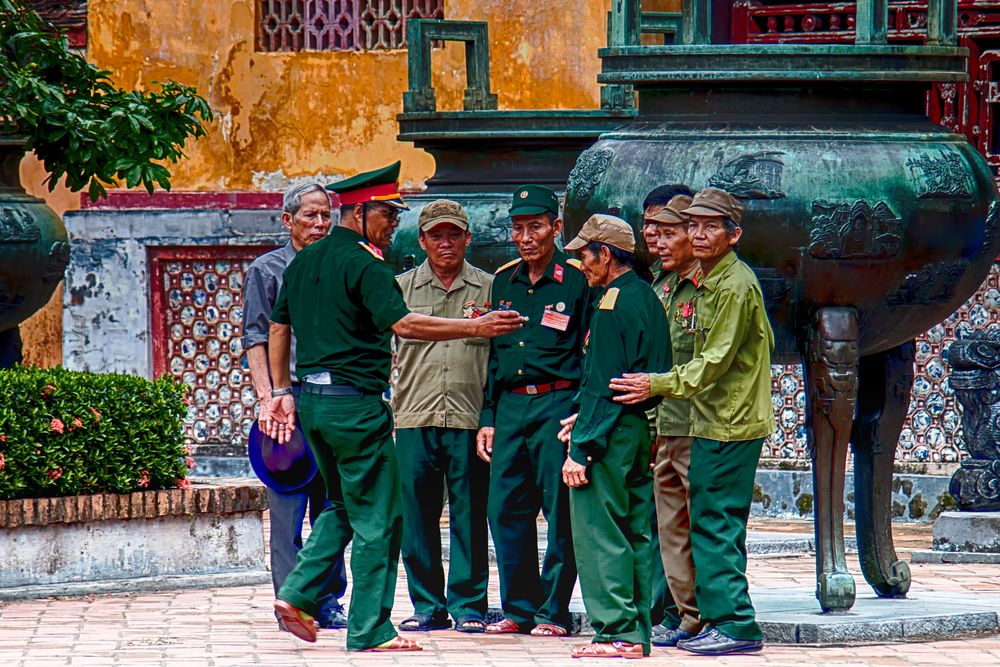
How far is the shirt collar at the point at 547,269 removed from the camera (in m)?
9.20

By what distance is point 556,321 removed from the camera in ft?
29.9

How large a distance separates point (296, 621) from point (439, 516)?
104 centimetres

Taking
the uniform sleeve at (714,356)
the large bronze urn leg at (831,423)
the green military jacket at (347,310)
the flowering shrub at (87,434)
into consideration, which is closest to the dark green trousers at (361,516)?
the green military jacket at (347,310)

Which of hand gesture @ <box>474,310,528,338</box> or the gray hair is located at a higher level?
the gray hair

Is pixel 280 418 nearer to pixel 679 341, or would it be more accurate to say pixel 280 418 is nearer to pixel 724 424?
pixel 679 341

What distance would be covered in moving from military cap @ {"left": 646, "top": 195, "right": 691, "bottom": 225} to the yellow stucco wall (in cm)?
715

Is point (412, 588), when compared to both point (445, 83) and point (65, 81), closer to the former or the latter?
point (65, 81)

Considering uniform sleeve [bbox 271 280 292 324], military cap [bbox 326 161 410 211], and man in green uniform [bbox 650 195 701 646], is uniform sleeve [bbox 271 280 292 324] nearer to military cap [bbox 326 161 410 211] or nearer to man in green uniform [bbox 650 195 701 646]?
military cap [bbox 326 161 410 211]

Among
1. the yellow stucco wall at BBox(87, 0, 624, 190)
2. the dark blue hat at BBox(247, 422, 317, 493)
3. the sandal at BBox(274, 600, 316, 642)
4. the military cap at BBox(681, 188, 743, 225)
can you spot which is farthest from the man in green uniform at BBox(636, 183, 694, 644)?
the yellow stucco wall at BBox(87, 0, 624, 190)

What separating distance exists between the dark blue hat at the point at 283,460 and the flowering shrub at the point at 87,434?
150 cm

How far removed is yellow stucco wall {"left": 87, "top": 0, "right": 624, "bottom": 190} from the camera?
16234 millimetres

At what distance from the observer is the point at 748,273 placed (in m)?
8.57

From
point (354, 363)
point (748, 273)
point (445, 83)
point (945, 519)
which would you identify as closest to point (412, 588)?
point (354, 363)

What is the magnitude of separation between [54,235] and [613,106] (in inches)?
137
